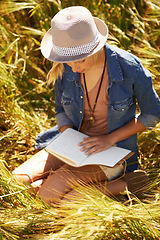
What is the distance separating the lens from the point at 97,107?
166 centimetres

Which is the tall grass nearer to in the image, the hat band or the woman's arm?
the woman's arm

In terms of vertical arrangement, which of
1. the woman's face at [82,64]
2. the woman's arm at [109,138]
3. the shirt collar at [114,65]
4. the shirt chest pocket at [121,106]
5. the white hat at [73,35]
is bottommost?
the woman's arm at [109,138]

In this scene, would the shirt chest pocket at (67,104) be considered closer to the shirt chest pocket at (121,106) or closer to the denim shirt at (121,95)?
the denim shirt at (121,95)

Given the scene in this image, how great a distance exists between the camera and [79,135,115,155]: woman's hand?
1.59m

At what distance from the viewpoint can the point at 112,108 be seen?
5.25ft

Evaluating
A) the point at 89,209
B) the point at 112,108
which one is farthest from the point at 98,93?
the point at 89,209

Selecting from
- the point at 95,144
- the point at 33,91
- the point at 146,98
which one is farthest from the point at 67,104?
the point at 33,91

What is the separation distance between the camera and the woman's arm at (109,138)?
5.22 feet

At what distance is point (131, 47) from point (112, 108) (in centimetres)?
82

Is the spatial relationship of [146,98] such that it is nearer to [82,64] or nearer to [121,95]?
[121,95]

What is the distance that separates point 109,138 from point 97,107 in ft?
0.54

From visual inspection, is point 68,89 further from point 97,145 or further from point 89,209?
point 89,209

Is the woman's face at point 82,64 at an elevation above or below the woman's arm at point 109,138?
above

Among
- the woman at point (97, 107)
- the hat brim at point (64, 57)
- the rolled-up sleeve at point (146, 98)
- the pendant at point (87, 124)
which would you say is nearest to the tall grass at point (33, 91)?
the woman at point (97, 107)
